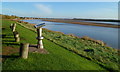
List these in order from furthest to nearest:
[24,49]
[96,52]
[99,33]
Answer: [99,33]
[96,52]
[24,49]

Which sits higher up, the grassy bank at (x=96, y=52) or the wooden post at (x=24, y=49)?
the wooden post at (x=24, y=49)

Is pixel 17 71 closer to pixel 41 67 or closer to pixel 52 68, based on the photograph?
pixel 41 67

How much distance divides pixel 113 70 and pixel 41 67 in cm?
521

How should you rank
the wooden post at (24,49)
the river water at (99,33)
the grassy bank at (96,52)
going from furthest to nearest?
Answer: 1. the river water at (99,33)
2. the grassy bank at (96,52)
3. the wooden post at (24,49)

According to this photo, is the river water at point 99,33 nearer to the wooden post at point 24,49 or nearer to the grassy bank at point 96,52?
the grassy bank at point 96,52

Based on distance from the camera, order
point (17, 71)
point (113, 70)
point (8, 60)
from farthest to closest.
Answer: point (113, 70) → point (8, 60) → point (17, 71)

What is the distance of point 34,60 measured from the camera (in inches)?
295

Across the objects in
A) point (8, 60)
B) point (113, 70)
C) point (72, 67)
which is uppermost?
point (8, 60)

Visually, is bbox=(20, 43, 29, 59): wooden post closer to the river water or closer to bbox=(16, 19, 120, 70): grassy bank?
bbox=(16, 19, 120, 70): grassy bank

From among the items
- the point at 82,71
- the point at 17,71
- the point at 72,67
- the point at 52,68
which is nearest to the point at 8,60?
the point at 17,71

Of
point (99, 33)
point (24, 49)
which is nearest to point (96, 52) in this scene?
point (24, 49)

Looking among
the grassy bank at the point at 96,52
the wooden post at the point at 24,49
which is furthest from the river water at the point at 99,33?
the wooden post at the point at 24,49

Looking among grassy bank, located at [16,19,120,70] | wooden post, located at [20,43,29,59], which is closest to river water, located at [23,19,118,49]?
grassy bank, located at [16,19,120,70]

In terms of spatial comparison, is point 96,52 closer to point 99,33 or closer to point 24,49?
point 24,49
